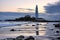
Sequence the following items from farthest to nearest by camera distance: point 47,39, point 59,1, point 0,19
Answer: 1. point 59,1
2. point 0,19
3. point 47,39

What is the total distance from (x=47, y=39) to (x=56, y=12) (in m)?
2.95

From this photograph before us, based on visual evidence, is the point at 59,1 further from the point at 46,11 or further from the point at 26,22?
the point at 26,22

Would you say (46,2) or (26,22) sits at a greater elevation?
(46,2)

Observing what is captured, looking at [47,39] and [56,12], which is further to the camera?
[56,12]

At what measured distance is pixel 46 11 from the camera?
659 cm

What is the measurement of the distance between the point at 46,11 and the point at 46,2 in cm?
45

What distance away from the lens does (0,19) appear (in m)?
6.45

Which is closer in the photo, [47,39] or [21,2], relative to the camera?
[47,39]

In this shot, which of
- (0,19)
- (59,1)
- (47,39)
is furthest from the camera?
(59,1)

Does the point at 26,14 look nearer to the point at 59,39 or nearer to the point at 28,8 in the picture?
the point at 28,8

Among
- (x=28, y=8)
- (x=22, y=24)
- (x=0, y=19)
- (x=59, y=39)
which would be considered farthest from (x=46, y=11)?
(x=59, y=39)

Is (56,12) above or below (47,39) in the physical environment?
above

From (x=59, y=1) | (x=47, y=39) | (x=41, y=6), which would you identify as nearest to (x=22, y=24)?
(x=41, y=6)

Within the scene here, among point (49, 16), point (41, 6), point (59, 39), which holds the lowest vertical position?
point (59, 39)
